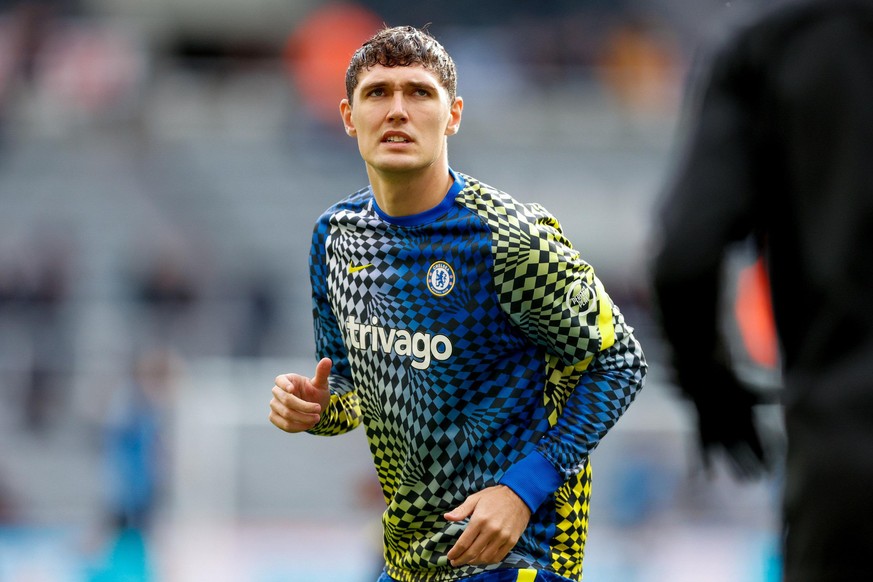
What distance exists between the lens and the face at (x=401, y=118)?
4.32 meters

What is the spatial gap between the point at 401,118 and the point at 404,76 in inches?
5.4

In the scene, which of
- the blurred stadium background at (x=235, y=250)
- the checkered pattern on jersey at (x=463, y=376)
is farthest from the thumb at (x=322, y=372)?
the blurred stadium background at (x=235, y=250)

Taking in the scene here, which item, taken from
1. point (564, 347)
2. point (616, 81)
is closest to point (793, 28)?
point (564, 347)

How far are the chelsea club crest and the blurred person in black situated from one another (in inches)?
65.4

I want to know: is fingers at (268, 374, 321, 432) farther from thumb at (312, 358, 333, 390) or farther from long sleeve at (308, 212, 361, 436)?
long sleeve at (308, 212, 361, 436)

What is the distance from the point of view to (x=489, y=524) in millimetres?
4008

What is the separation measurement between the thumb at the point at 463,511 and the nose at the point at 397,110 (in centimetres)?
109

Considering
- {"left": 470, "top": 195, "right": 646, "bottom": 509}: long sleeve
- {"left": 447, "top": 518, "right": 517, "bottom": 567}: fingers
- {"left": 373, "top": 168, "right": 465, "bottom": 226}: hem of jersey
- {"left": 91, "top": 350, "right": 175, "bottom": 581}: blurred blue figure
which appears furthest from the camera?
{"left": 91, "top": 350, "right": 175, "bottom": 581}: blurred blue figure

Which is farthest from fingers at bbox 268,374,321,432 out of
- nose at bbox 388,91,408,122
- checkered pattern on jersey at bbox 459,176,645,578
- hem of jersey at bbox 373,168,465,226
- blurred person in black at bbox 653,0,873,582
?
blurred person in black at bbox 653,0,873,582

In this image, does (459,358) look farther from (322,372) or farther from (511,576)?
(511,576)

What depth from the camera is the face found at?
4320 millimetres

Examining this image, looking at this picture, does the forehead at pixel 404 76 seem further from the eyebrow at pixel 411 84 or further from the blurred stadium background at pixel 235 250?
the blurred stadium background at pixel 235 250

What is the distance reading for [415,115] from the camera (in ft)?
14.3

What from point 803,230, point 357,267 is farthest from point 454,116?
point 803,230
